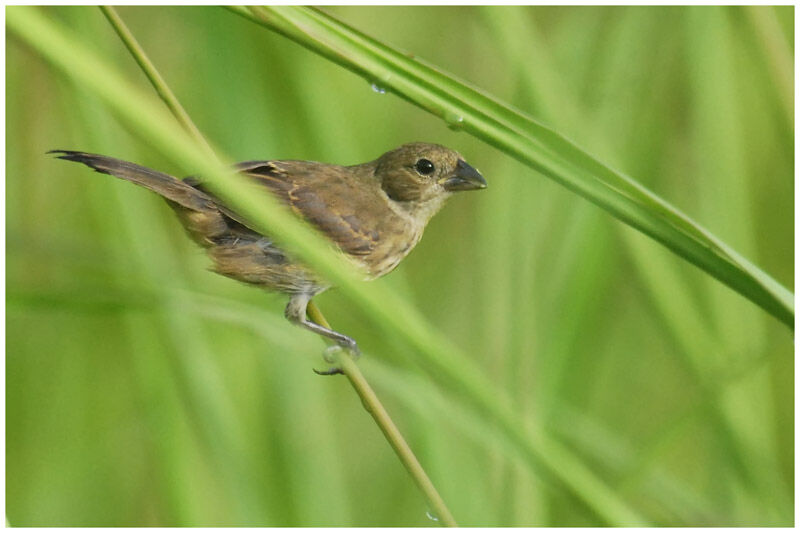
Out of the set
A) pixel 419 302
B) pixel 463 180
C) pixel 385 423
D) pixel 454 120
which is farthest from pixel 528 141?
pixel 419 302

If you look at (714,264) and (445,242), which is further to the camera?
(445,242)

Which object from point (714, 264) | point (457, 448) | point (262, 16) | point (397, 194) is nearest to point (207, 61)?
point (397, 194)

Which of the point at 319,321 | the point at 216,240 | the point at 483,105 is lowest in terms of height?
the point at 319,321

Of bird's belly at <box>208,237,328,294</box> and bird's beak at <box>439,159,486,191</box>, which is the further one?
bird's beak at <box>439,159,486,191</box>

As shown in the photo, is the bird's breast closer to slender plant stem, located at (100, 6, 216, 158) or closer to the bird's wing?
the bird's wing

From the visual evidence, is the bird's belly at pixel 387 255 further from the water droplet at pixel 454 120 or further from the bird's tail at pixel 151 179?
the water droplet at pixel 454 120

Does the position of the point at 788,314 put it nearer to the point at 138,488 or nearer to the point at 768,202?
the point at 768,202

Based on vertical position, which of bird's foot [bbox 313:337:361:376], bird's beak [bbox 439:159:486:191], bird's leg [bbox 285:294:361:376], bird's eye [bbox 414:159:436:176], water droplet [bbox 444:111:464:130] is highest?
bird's eye [bbox 414:159:436:176]

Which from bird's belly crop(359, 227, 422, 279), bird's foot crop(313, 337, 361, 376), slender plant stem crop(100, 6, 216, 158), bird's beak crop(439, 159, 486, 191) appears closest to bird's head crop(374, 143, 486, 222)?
bird's beak crop(439, 159, 486, 191)
